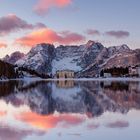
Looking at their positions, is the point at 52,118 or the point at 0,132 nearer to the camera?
the point at 0,132

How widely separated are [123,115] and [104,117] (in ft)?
4.57

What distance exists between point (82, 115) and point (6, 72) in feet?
514

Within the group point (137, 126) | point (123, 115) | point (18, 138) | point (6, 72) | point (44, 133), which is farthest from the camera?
point (6, 72)

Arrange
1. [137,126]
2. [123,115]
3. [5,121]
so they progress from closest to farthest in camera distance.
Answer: [137,126] → [5,121] → [123,115]

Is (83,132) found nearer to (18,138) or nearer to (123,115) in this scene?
(18,138)

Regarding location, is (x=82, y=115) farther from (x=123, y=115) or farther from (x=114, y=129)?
(x=114, y=129)

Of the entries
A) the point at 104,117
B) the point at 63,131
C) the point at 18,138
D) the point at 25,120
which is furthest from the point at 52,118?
the point at 18,138

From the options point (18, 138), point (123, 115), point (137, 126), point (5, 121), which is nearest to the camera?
point (18, 138)

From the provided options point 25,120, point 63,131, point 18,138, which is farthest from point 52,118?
point 18,138

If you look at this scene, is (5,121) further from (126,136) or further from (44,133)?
(126,136)

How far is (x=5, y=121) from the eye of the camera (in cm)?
1978

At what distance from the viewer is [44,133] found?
51.6ft

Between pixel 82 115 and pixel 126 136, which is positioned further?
pixel 82 115

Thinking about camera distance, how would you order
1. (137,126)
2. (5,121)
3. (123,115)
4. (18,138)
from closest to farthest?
→ 1. (18,138)
2. (137,126)
3. (5,121)
4. (123,115)
